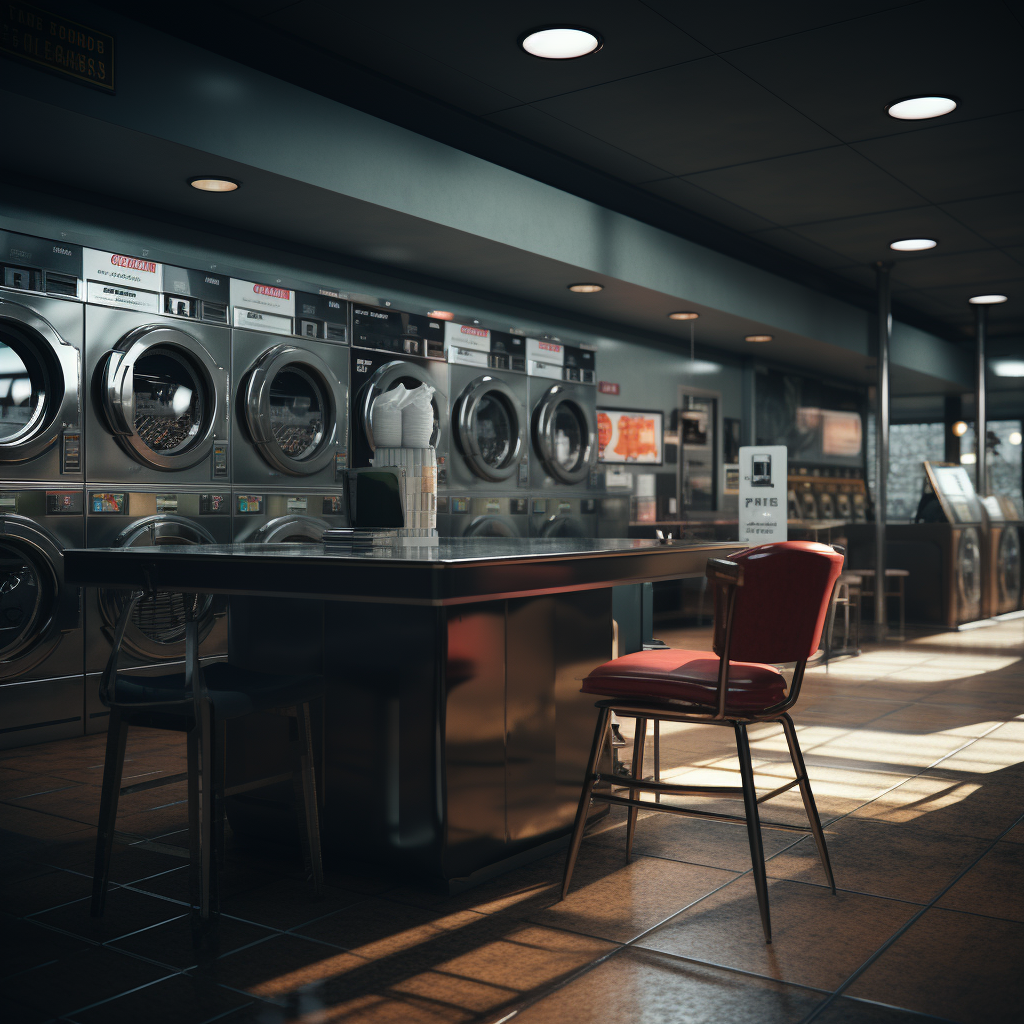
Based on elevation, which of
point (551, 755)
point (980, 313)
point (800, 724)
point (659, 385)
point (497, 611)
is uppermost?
point (980, 313)

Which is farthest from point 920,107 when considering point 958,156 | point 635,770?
point 635,770

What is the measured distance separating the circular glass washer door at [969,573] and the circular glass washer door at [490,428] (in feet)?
13.0

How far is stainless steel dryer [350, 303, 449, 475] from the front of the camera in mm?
5859

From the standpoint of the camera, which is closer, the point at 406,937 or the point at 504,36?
the point at 406,937

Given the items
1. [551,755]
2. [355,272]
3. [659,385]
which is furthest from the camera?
[659,385]

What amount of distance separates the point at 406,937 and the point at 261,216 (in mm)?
4012

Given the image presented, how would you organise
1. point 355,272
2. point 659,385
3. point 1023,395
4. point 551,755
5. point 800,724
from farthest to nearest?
point 1023,395 < point 659,385 < point 355,272 < point 800,724 < point 551,755

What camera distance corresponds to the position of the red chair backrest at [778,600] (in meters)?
2.33

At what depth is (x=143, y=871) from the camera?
272cm

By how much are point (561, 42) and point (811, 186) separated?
260cm

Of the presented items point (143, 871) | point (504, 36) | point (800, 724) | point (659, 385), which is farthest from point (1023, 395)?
point (143, 871)

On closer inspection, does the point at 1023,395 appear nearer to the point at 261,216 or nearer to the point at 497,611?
the point at 261,216

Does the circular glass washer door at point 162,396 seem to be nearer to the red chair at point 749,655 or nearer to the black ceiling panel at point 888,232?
the red chair at point 749,655

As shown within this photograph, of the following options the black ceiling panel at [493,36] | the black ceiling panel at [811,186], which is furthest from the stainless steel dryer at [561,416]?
the black ceiling panel at [493,36]
